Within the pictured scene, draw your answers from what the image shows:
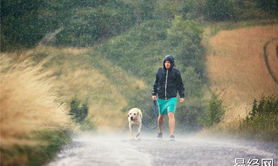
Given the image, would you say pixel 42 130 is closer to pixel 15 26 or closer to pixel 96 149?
pixel 96 149

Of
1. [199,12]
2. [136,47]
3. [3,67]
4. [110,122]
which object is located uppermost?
[199,12]

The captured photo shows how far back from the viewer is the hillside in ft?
105

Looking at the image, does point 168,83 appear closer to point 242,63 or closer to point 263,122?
point 263,122

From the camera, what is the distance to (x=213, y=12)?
Answer: 135ft

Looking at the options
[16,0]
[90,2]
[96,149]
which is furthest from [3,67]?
[90,2]

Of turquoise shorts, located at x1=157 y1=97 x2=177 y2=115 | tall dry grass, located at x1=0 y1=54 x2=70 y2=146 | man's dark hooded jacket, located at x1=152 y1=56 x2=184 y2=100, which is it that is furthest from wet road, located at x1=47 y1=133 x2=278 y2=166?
man's dark hooded jacket, located at x1=152 y1=56 x2=184 y2=100

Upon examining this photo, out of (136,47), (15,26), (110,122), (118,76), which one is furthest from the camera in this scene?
(136,47)

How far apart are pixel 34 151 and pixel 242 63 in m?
31.5

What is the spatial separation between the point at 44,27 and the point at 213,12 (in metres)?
14.1

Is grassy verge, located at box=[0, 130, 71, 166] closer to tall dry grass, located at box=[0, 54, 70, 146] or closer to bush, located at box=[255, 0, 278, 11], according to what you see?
tall dry grass, located at box=[0, 54, 70, 146]

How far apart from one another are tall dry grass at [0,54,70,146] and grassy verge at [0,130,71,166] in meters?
0.10

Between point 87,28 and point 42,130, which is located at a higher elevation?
point 87,28

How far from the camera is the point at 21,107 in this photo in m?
5.76

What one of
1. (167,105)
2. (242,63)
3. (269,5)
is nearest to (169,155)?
(167,105)
